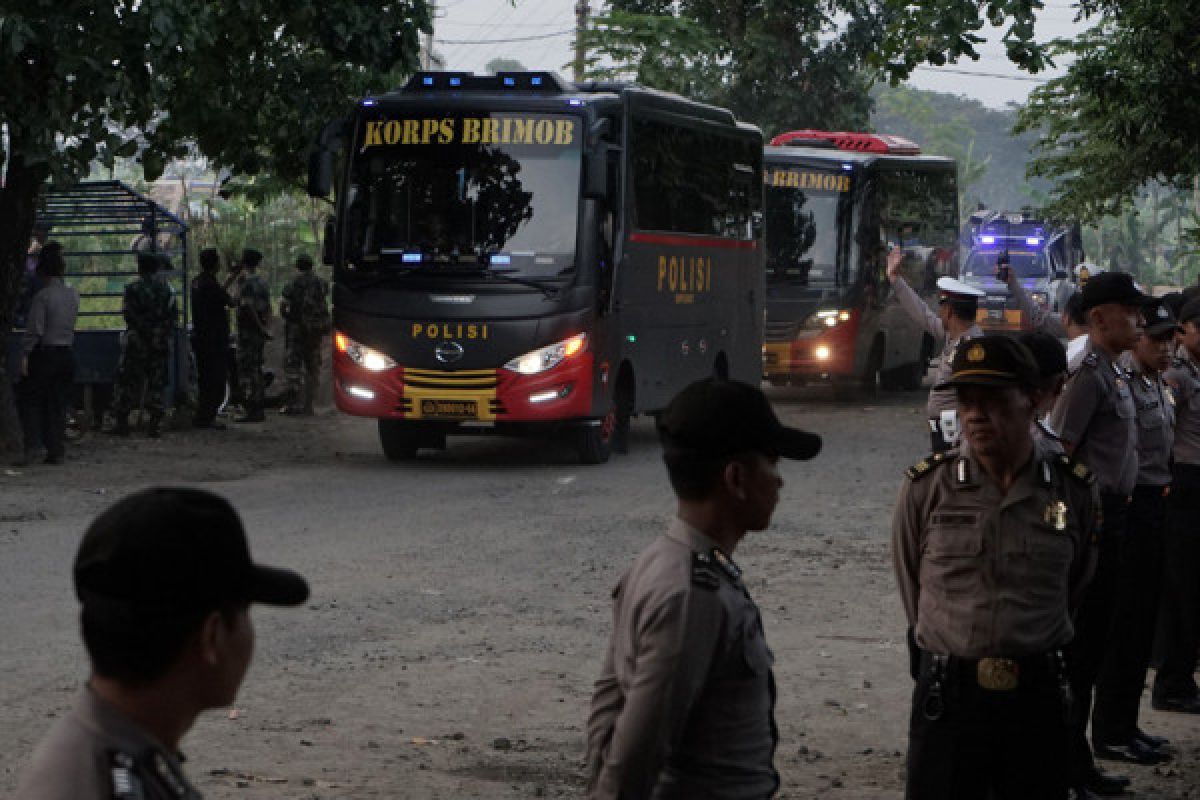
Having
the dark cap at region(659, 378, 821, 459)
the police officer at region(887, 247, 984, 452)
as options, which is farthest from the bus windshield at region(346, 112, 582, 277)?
the dark cap at region(659, 378, 821, 459)

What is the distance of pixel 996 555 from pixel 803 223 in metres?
23.3

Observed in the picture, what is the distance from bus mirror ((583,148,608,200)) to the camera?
60.7 feet

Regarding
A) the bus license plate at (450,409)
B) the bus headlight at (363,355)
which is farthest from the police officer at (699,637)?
the bus headlight at (363,355)

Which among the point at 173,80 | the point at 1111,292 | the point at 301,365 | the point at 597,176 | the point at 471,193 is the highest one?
the point at 173,80

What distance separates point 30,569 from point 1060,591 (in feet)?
27.7

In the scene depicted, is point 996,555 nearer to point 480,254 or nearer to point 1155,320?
point 1155,320

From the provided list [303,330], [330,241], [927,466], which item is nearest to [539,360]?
[330,241]

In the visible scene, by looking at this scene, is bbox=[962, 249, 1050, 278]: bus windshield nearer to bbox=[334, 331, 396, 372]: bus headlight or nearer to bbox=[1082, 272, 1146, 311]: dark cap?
bbox=[334, 331, 396, 372]: bus headlight

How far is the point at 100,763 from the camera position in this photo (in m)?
2.55

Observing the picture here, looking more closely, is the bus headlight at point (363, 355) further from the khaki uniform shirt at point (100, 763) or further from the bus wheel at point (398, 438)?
the khaki uniform shirt at point (100, 763)

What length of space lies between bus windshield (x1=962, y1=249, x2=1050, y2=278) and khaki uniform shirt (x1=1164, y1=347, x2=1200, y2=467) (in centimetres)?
3842

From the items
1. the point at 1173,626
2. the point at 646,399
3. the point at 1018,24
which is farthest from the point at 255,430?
the point at 1173,626

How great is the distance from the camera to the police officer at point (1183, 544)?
908 cm

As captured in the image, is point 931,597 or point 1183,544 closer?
point 931,597
